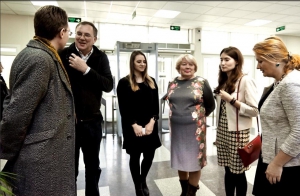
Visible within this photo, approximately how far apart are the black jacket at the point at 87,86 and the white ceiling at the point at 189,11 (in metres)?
3.84

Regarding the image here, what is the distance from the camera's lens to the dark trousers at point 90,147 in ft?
4.91

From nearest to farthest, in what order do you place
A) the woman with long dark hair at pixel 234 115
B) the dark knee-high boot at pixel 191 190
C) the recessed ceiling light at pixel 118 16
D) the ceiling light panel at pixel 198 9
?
the woman with long dark hair at pixel 234 115, the dark knee-high boot at pixel 191 190, the ceiling light panel at pixel 198 9, the recessed ceiling light at pixel 118 16

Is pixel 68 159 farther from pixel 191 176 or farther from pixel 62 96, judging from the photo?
pixel 191 176

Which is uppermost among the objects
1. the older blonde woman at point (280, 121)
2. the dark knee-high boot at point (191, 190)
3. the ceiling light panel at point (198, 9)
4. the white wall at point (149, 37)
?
the ceiling light panel at point (198, 9)

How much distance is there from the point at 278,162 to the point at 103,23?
21.4ft

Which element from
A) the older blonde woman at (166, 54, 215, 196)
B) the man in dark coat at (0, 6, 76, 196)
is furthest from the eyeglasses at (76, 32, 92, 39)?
the older blonde woman at (166, 54, 215, 196)

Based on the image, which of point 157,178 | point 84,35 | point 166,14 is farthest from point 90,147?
point 166,14

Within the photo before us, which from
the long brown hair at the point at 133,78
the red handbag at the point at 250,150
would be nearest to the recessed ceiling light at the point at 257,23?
the long brown hair at the point at 133,78

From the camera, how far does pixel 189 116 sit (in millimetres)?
1747

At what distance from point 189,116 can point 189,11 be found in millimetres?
4481

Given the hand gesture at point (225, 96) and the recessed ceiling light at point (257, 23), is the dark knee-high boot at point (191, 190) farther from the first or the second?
the recessed ceiling light at point (257, 23)

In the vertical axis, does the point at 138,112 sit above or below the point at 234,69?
below

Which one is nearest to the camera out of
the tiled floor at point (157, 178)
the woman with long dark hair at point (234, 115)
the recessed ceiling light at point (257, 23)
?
the woman with long dark hair at point (234, 115)

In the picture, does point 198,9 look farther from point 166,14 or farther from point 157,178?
point 157,178
